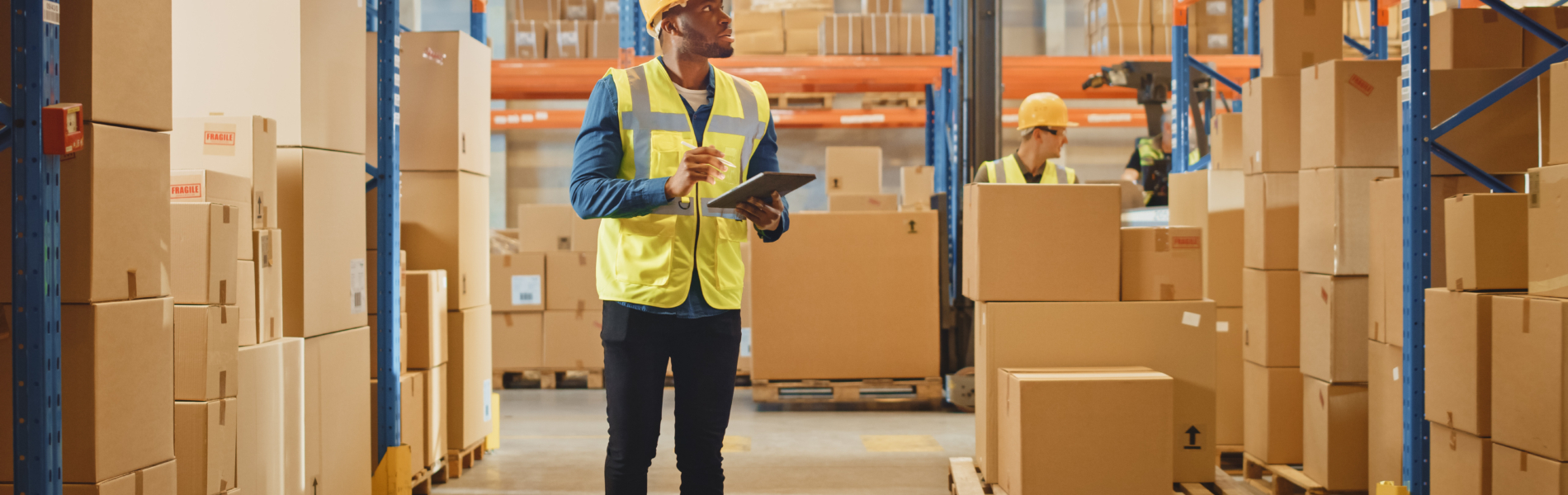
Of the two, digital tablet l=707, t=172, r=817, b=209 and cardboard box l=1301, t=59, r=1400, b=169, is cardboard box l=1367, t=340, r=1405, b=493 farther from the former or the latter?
digital tablet l=707, t=172, r=817, b=209

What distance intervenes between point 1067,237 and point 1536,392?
55.9 inches

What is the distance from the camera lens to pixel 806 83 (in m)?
7.35

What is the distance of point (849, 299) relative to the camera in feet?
19.3

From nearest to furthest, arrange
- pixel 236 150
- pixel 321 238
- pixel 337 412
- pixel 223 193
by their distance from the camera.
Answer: pixel 223 193, pixel 236 150, pixel 321 238, pixel 337 412

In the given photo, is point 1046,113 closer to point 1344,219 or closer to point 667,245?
point 1344,219

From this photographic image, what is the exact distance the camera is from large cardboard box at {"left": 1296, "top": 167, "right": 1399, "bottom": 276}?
3.58 m

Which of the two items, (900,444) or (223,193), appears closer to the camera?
(223,193)

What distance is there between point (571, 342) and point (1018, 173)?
3.61 meters

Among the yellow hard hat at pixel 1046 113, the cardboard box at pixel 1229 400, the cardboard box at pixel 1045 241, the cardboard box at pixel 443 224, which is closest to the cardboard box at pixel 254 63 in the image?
the cardboard box at pixel 443 224

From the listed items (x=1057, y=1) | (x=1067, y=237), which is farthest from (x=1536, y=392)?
(x=1057, y=1)

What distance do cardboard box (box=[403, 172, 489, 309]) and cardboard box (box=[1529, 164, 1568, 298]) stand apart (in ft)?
12.5

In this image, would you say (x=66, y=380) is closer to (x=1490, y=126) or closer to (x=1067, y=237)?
(x=1067, y=237)

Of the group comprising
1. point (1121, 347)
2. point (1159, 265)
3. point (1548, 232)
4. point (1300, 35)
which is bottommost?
point (1121, 347)

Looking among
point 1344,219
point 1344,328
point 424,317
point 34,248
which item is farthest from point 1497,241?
point 424,317
